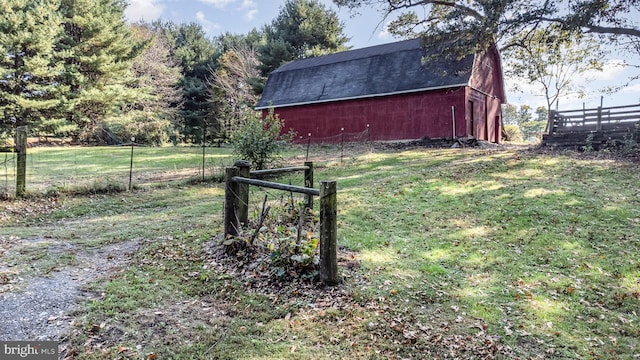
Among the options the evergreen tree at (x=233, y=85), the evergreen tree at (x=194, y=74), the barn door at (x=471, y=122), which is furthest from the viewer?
the evergreen tree at (x=194, y=74)

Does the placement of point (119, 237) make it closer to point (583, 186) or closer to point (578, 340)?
point (578, 340)

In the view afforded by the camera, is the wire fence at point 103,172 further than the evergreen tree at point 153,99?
No

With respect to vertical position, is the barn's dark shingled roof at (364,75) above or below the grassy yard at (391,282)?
above

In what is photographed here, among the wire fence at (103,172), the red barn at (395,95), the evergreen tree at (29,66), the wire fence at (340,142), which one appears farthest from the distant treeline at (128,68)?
the wire fence at (340,142)

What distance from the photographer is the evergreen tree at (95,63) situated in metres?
25.3

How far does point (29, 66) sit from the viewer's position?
22.3m

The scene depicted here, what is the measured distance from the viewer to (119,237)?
6.00m

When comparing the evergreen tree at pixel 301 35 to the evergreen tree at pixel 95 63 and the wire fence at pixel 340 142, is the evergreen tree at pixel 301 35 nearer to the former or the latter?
the evergreen tree at pixel 95 63

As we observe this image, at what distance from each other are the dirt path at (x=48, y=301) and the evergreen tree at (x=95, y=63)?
24.1m

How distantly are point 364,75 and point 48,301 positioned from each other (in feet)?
65.2

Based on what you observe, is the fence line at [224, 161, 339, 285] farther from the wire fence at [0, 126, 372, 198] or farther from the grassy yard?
the wire fence at [0, 126, 372, 198]

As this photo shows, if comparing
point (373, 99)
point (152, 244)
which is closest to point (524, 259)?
point (152, 244)

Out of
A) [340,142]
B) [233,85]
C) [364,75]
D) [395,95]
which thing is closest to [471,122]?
[395,95]

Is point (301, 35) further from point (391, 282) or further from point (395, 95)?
point (391, 282)
